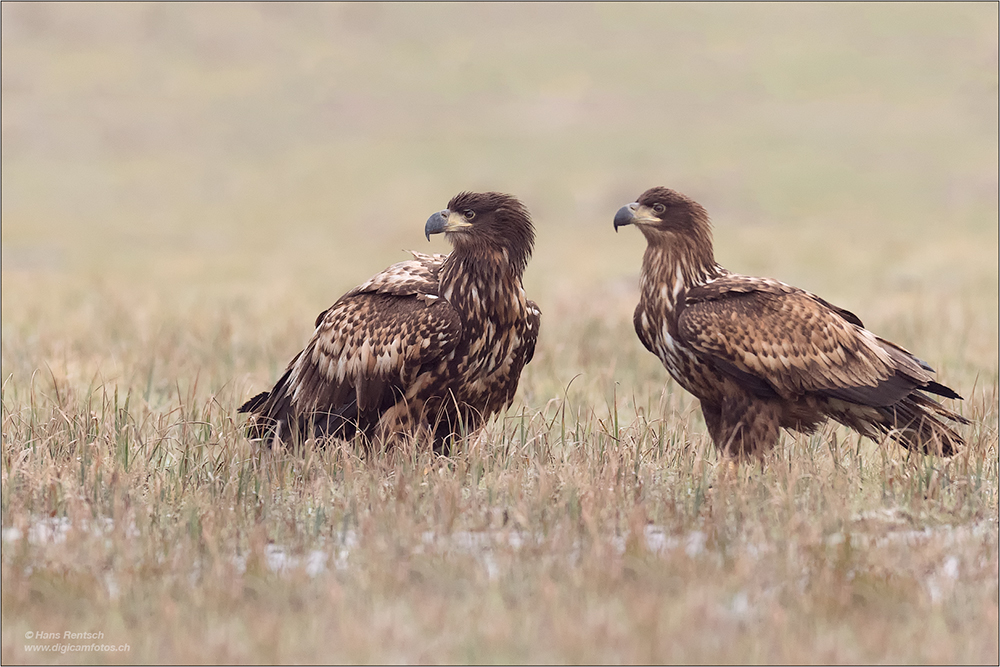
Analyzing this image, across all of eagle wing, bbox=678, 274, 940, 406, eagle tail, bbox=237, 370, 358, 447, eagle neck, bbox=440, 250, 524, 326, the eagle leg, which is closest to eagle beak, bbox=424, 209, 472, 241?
eagle neck, bbox=440, 250, 524, 326

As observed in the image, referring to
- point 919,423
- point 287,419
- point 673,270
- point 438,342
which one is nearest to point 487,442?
point 438,342

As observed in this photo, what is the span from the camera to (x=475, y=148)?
46000mm

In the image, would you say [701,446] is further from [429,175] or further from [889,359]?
[429,175]

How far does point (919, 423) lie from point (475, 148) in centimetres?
3954

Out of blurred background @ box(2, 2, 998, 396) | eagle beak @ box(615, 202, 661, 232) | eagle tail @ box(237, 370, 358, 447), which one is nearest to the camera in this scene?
eagle tail @ box(237, 370, 358, 447)

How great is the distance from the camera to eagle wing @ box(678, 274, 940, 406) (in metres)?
6.91

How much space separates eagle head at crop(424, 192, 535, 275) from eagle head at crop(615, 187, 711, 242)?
673mm

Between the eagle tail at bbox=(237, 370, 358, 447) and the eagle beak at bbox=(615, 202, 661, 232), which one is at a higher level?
the eagle beak at bbox=(615, 202, 661, 232)

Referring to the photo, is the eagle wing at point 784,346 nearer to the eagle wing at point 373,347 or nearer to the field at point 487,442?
the field at point 487,442

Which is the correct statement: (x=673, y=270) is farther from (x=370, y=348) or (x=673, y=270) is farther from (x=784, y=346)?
(x=370, y=348)

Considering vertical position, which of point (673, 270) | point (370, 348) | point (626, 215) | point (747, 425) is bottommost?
point (747, 425)

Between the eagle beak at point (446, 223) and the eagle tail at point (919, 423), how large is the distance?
2577mm

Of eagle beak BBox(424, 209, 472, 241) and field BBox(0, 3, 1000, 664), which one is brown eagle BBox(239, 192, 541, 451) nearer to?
eagle beak BBox(424, 209, 472, 241)

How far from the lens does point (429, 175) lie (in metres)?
41.4
